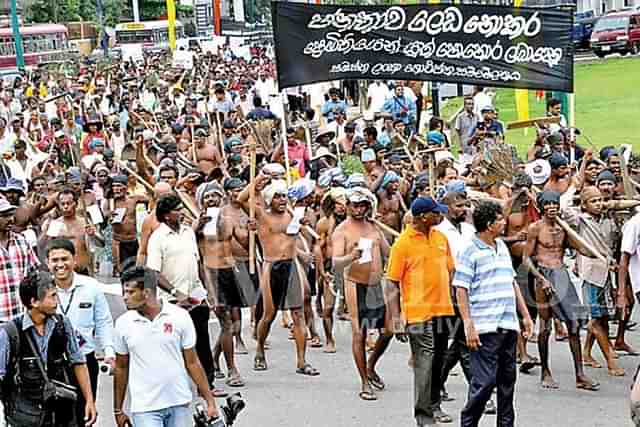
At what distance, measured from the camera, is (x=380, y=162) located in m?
13.6

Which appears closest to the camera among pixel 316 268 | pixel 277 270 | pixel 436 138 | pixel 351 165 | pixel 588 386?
pixel 588 386

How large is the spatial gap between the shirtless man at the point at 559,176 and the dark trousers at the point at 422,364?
3.57 m

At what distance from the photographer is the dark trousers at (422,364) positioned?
335 inches

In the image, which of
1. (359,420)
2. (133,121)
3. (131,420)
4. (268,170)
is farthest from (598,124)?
(131,420)

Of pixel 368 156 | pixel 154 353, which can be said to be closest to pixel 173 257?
pixel 154 353

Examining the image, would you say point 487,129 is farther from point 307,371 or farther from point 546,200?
point 307,371

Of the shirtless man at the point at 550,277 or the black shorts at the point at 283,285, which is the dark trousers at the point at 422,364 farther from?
the black shorts at the point at 283,285

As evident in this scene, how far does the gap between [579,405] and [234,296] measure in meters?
3.08

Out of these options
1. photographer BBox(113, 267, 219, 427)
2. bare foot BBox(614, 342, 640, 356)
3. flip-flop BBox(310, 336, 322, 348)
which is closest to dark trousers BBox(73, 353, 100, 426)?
photographer BBox(113, 267, 219, 427)

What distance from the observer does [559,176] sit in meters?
11.7

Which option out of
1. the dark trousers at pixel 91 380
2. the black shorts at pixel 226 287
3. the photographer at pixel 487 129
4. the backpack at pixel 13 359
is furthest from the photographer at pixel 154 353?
the photographer at pixel 487 129

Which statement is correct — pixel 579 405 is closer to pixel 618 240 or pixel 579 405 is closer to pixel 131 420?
pixel 618 240

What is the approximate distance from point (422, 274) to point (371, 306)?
1.32 m

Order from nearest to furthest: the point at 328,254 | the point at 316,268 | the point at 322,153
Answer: the point at 328,254, the point at 316,268, the point at 322,153
